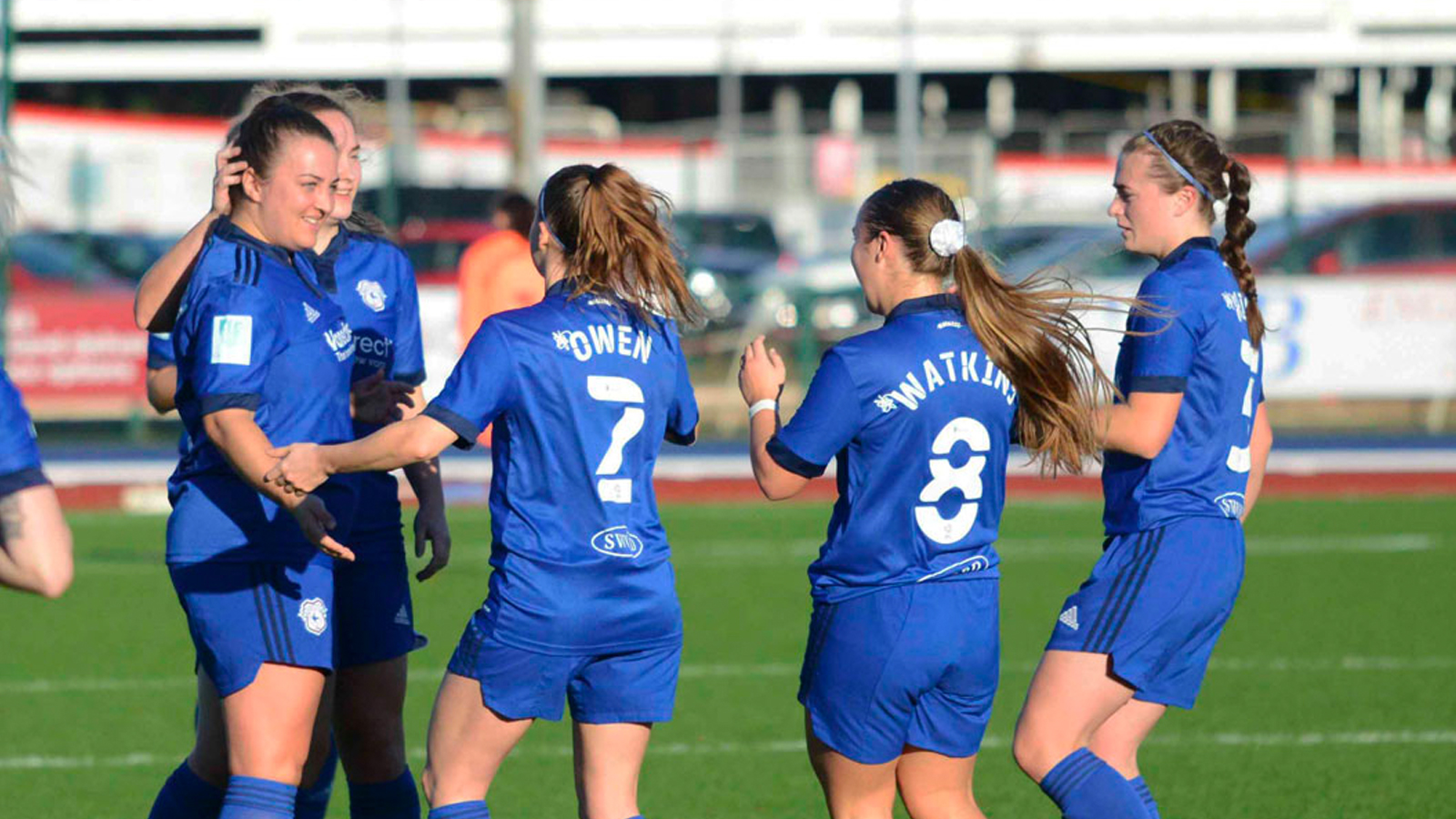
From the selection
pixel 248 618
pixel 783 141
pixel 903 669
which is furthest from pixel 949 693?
pixel 783 141

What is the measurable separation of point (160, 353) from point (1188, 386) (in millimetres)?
2585

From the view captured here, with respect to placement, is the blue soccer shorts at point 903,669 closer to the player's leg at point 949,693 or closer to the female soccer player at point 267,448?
the player's leg at point 949,693

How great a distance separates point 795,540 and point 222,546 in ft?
27.9

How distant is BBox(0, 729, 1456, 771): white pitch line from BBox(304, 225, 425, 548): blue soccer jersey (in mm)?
2254

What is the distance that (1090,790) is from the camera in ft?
14.6

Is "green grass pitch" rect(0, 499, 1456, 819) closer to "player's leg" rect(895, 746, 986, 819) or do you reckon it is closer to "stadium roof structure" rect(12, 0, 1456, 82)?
"player's leg" rect(895, 746, 986, 819)

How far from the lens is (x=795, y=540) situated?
12.6 metres

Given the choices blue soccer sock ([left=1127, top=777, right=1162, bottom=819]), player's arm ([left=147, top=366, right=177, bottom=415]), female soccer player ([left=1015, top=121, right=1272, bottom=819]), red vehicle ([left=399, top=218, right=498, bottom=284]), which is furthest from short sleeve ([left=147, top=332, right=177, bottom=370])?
red vehicle ([left=399, top=218, right=498, bottom=284])

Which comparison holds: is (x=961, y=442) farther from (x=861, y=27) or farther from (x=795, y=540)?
(x=861, y=27)

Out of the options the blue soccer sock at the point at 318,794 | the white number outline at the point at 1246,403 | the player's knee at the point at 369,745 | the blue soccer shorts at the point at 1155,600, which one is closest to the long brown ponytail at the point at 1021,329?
the blue soccer shorts at the point at 1155,600

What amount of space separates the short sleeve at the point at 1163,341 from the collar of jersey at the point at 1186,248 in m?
0.12

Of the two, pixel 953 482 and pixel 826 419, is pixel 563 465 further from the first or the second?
pixel 953 482

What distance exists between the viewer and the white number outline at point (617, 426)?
4094 millimetres

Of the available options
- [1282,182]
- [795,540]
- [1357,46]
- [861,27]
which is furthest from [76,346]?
[1357,46]
